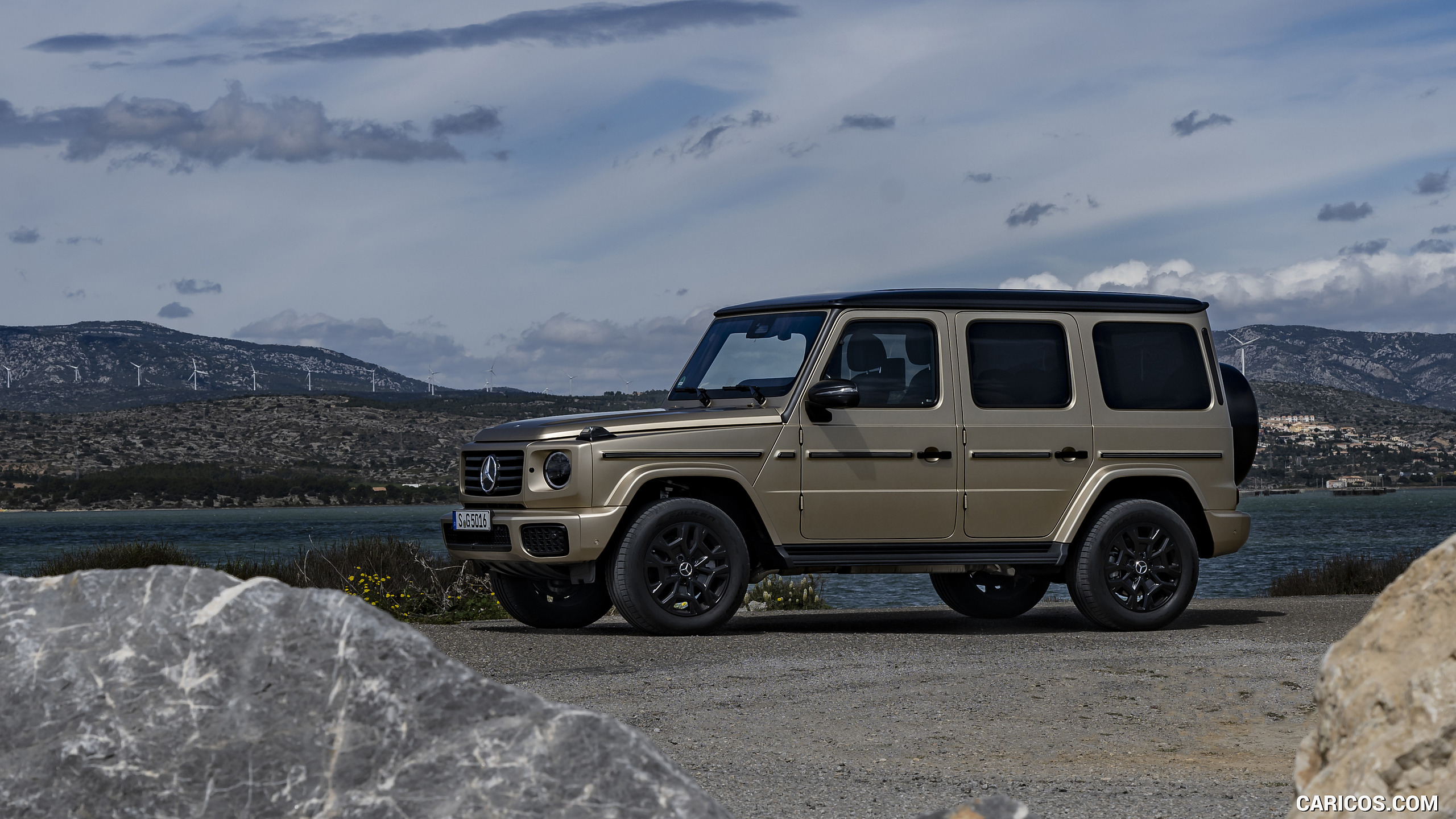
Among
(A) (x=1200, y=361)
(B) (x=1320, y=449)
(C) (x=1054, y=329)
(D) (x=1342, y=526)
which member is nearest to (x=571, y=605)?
(C) (x=1054, y=329)

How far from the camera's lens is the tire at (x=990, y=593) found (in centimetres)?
1177

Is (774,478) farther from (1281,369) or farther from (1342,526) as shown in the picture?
(1281,369)

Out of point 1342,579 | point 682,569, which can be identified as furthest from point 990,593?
point 1342,579

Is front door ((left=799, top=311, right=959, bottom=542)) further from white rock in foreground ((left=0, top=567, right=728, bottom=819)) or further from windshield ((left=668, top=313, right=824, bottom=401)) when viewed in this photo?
white rock in foreground ((left=0, top=567, right=728, bottom=819))

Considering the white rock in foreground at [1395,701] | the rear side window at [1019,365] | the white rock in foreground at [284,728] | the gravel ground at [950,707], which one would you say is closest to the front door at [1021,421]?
the rear side window at [1019,365]

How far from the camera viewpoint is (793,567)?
31.3 feet

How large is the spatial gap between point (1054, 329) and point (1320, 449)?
10409cm

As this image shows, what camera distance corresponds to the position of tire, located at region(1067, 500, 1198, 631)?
1007 cm

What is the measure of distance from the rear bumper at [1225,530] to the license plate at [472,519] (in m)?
5.25

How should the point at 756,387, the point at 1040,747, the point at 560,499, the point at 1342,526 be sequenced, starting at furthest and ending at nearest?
1. the point at 1342,526
2. the point at 756,387
3. the point at 560,499
4. the point at 1040,747

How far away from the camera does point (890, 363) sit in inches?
387

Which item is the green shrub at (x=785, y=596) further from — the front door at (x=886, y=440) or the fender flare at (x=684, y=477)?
the fender flare at (x=684, y=477)

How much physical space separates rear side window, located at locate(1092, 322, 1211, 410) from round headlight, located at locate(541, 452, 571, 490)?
155 inches

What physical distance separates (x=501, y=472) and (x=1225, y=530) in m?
5.31
